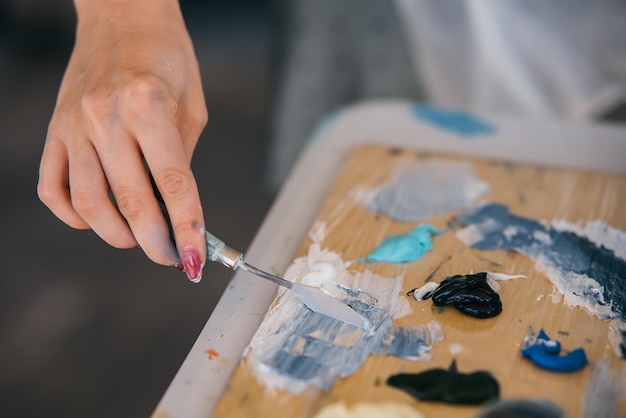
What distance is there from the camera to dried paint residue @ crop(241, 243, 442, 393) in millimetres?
590

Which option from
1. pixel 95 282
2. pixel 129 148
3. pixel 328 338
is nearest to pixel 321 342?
→ pixel 328 338

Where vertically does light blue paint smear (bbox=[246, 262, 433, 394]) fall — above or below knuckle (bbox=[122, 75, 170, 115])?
below

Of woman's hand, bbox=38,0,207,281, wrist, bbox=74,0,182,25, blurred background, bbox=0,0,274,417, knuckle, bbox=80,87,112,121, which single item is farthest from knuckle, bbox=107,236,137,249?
blurred background, bbox=0,0,274,417

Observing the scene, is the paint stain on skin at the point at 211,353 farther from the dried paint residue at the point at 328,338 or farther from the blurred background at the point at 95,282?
the blurred background at the point at 95,282

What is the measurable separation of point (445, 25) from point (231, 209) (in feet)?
3.26

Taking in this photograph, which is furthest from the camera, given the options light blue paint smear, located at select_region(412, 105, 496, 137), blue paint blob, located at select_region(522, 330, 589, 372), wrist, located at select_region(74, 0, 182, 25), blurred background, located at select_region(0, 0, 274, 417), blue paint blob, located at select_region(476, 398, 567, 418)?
blurred background, located at select_region(0, 0, 274, 417)

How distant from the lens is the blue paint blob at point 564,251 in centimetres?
68

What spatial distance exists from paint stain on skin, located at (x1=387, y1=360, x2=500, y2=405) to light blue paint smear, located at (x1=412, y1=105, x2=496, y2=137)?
0.50 m

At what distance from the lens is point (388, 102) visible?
109 centimetres

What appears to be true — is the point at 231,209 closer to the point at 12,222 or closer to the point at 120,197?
the point at 12,222

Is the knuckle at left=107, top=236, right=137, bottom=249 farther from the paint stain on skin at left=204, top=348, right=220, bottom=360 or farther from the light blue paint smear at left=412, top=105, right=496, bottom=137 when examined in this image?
the light blue paint smear at left=412, top=105, right=496, bottom=137

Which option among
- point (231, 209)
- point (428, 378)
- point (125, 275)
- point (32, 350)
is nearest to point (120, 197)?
point (428, 378)

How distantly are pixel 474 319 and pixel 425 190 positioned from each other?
25 centimetres

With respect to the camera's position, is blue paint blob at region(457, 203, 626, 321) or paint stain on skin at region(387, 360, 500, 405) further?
blue paint blob at region(457, 203, 626, 321)
